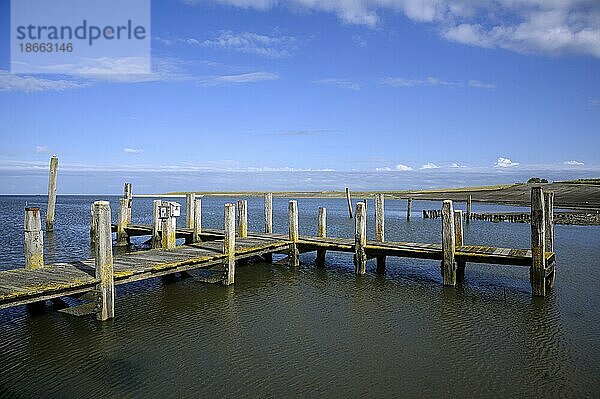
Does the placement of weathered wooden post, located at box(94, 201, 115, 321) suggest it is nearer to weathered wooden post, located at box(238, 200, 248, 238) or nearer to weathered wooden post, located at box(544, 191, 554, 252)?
weathered wooden post, located at box(238, 200, 248, 238)

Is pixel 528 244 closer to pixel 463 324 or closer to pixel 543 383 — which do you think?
pixel 463 324

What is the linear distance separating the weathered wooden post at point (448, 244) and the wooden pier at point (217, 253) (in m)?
0.02

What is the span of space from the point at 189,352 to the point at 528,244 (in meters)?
21.0

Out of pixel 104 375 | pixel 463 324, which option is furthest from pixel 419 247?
pixel 104 375

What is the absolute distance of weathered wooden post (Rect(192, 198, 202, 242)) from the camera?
68.8 feet

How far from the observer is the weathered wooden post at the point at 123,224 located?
2417 cm

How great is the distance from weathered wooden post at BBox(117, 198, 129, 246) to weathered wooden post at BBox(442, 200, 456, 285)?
1560 cm

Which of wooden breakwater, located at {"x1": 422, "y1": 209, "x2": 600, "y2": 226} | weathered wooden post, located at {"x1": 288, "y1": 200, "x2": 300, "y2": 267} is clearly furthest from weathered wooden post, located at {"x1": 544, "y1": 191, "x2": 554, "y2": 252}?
wooden breakwater, located at {"x1": 422, "y1": 209, "x2": 600, "y2": 226}

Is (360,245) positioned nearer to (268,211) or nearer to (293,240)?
(293,240)

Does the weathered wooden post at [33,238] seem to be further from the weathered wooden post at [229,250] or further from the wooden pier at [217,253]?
the weathered wooden post at [229,250]

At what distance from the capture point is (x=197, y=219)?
21203 millimetres

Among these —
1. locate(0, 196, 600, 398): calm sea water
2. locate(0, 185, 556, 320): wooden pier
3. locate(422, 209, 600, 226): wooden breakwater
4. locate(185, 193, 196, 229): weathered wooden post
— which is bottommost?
locate(0, 196, 600, 398): calm sea water

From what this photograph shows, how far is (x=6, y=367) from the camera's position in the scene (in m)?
8.47

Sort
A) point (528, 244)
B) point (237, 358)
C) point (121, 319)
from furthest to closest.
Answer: point (528, 244)
point (121, 319)
point (237, 358)
